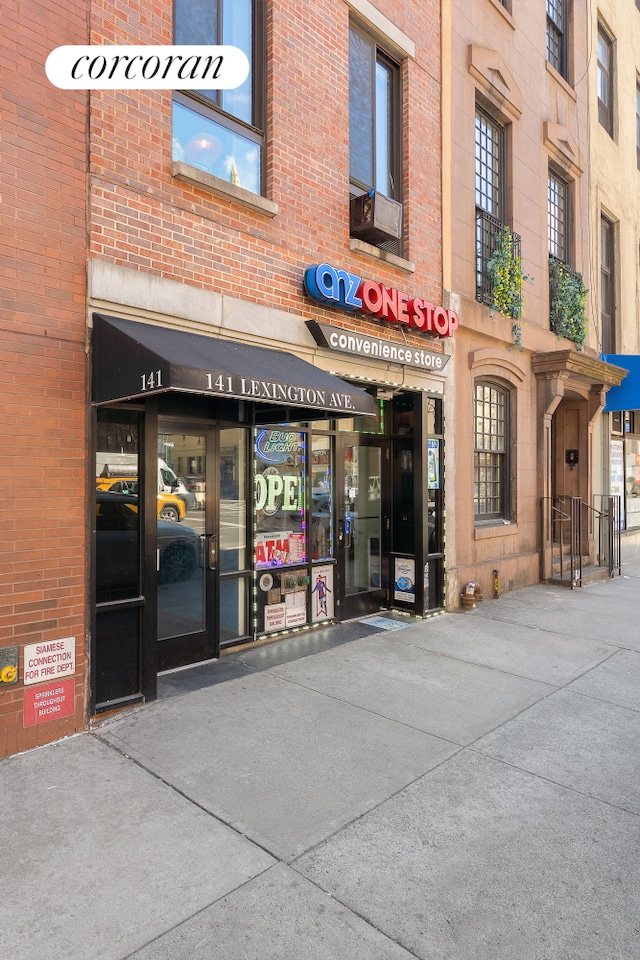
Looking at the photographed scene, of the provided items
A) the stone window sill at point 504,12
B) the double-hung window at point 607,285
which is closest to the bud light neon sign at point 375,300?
the stone window sill at point 504,12

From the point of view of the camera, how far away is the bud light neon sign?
21.7 ft

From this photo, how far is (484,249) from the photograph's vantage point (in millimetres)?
10039

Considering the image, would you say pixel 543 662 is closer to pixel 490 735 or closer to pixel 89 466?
pixel 490 735

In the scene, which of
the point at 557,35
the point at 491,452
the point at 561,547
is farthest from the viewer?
the point at 557,35

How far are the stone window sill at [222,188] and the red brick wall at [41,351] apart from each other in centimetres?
88

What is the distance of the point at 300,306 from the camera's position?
6.66 metres

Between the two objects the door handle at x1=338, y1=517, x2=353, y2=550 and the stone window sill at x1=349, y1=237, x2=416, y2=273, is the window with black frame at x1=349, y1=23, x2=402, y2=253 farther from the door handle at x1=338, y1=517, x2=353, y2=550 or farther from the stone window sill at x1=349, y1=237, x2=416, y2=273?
the door handle at x1=338, y1=517, x2=353, y2=550

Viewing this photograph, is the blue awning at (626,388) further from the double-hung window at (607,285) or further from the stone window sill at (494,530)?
the stone window sill at (494,530)

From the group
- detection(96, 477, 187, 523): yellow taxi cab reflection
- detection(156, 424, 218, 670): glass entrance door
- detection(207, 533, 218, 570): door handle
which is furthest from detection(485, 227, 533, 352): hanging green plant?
detection(96, 477, 187, 523): yellow taxi cab reflection

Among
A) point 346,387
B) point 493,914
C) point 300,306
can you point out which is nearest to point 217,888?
point 493,914

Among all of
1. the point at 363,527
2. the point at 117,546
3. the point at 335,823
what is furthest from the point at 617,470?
the point at 335,823

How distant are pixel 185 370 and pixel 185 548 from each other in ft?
7.37

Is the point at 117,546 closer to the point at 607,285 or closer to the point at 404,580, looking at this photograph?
the point at 404,580

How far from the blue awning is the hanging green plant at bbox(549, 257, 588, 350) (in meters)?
1.89
